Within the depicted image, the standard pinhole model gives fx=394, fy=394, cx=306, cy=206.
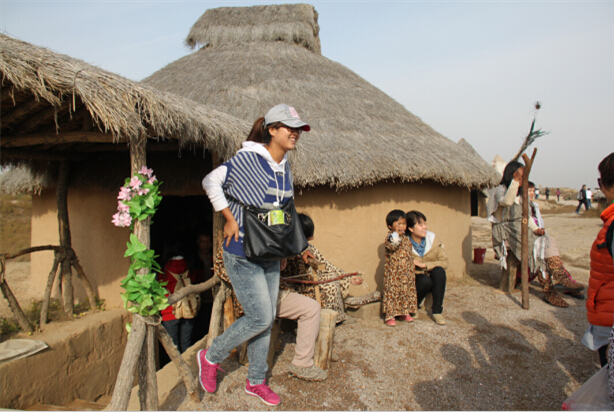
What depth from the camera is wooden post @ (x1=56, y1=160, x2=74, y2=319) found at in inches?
181

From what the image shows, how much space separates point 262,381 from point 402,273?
2081mm

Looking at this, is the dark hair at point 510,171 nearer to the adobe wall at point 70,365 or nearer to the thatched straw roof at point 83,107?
the thatched straw roof at point 83,107

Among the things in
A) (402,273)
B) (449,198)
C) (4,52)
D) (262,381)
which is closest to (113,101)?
(4,52)

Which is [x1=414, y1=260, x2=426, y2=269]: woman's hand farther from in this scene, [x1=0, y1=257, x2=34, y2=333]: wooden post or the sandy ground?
[x1=0, y1=257, x2=34, y2=333]: wooden post

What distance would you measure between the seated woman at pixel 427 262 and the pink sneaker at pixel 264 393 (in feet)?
7.52

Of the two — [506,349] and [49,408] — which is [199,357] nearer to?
[49,408]

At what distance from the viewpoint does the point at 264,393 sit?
263cm

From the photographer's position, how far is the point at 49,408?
Answer: 354 cm

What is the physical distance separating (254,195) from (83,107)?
1976mm

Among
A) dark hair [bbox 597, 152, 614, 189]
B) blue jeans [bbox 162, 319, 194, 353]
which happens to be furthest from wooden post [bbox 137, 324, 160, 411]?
dark hair [bbox 597, 152, 614, 189]

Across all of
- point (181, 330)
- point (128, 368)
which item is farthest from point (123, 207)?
point (181, 330)

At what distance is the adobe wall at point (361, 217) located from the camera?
5.20m

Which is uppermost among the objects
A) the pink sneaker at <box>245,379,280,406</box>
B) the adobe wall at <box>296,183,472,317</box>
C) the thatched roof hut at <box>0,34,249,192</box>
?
the thatched roof hut at <box>0,34,249,192</box>

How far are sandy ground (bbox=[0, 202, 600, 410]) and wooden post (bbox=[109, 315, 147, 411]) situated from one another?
0.34 m
